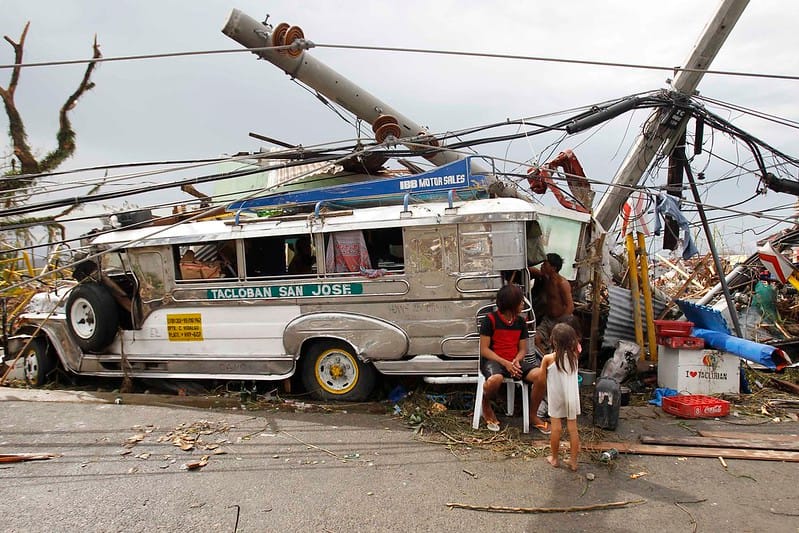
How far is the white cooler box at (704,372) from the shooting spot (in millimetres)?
6289

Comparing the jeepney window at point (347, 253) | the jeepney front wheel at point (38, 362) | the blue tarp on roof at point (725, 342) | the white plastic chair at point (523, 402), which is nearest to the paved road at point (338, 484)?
the white plastic chair at point (523, 402)

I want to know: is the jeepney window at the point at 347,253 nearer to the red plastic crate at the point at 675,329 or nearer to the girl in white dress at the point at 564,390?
the girl in white dress at the point at 564,390

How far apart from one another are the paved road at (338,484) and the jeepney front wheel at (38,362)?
7.05ft

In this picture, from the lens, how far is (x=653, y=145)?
8.27 meters

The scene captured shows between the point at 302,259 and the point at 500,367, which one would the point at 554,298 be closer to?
the point at 500,367

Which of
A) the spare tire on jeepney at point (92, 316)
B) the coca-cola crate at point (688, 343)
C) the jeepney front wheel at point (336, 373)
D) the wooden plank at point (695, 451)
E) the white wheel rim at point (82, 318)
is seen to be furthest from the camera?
the white wheel rim at point (82, 318)

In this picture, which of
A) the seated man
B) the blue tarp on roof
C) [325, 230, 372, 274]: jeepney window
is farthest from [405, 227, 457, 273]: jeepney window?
the blue tarp on roof

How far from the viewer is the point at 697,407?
558 centimetres

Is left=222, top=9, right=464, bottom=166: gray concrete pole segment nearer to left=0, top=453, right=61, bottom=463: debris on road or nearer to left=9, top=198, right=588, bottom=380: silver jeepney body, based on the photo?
left=9, top=198, right=588, bottom=380: silver jeepney body

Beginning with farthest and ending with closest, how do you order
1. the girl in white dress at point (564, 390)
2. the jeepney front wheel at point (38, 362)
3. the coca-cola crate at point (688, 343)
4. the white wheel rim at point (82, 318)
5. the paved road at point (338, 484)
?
the jeepney front wheel at point (38, 362), the white wheel rim at point (82, 318), the coca-cola crate at point (688, 343), the girl in white dress at point (564, 390), the paved road at point (338, 484)

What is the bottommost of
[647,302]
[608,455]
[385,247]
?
[608,455]

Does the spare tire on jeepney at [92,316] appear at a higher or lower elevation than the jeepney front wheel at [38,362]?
higher

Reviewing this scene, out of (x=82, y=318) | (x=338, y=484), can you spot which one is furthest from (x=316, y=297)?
(x=82, y=318)

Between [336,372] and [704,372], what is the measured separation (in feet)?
14.0
